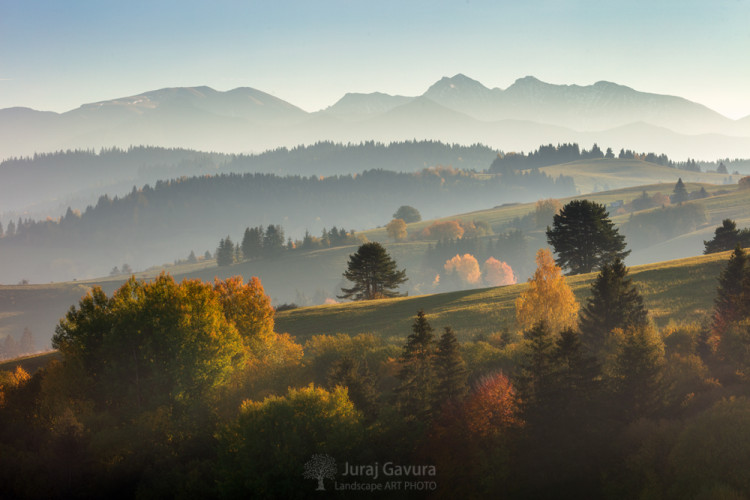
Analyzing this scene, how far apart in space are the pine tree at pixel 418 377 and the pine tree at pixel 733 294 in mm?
23204

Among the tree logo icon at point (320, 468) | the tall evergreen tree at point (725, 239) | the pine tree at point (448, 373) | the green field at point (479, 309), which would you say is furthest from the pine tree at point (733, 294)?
the tall evergreen tree at point (725, 239)

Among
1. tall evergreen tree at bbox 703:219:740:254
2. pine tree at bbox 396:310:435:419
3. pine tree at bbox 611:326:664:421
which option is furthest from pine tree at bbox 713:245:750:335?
tall evergreen tree at bbox 703:219:740:254

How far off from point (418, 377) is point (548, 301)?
18.4 m

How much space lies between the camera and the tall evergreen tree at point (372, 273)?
86.4 m

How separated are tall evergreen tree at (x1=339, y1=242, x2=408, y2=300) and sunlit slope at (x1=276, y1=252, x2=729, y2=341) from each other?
732 cm

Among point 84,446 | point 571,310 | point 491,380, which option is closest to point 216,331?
point 84,446

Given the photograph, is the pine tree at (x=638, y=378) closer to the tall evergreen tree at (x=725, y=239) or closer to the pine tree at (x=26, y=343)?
the tall evergreen tree at (x=725, y=239)

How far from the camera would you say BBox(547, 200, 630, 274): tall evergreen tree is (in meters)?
79.4

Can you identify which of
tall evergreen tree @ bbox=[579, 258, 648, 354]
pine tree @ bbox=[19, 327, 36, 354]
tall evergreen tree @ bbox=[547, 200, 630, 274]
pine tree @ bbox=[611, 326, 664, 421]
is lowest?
pine tree @ bbox=[19, 327, 36, 354]

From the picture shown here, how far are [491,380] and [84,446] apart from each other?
3104 centimetres

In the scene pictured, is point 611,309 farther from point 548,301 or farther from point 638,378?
point 638,378

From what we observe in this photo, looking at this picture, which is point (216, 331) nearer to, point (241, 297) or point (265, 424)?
point (241, 297)

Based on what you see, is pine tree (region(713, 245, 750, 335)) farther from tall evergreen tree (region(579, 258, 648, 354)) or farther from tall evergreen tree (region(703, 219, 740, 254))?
tall evergreen tree (region(703, 219, 740, 254))

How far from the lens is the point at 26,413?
4862 cm
